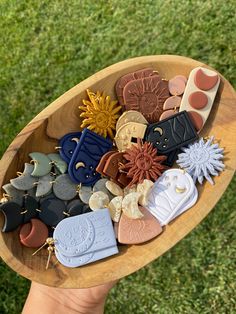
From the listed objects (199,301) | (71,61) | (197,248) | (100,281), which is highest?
(71,61)

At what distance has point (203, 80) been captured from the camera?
1.04 metres

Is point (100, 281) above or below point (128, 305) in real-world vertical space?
above

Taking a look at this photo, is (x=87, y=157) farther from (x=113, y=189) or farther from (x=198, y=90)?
(x=198, y=90)

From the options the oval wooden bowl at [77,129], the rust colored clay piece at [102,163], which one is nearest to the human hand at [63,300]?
the oval wooden bowl at [77,129]

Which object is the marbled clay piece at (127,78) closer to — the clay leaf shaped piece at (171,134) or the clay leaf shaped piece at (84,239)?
the clay leaf shaped piece at (171,134)

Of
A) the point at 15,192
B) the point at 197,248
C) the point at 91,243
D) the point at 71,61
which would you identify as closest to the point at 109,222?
the point at 91,243

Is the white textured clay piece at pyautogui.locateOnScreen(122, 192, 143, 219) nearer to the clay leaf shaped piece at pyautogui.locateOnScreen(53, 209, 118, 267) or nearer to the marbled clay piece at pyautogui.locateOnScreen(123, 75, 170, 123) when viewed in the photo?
the clay leaf shaped piece at pyautogui.locateOnScreen(53, 209, 118, 267)

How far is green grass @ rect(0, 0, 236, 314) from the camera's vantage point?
5.05ft

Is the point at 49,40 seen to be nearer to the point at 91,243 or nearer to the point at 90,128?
the point at 90,128

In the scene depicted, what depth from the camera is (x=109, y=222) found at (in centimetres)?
100

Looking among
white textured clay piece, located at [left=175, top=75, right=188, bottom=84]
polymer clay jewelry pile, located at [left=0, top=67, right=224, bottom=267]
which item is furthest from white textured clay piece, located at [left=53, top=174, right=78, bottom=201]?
white textured clay piece, located at [left=175, top=75, right=188, bottom=84]

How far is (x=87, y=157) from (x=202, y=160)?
244mm

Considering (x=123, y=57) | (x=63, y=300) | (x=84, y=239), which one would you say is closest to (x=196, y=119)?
(x=84, y=239)

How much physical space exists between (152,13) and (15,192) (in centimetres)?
104
